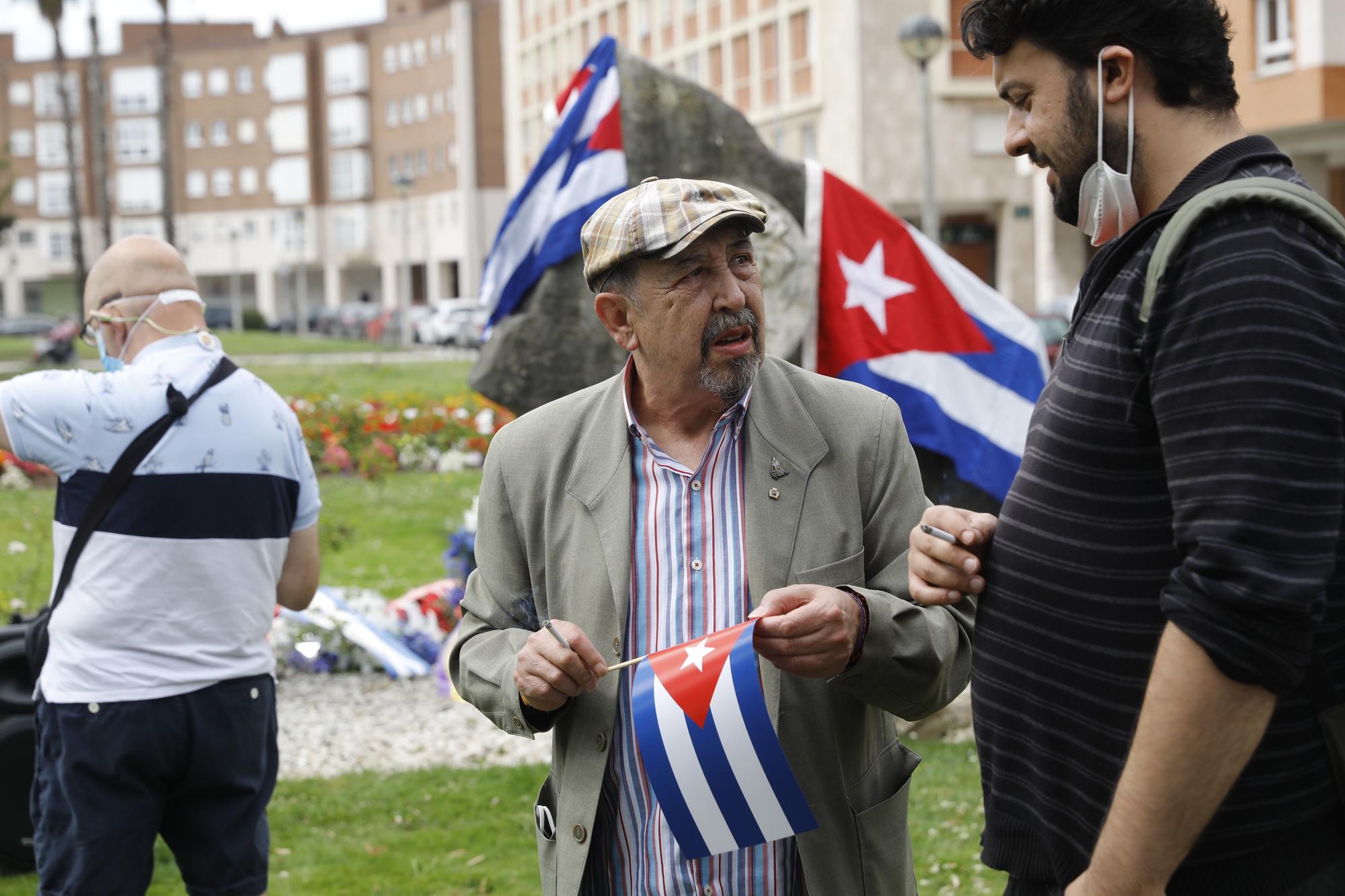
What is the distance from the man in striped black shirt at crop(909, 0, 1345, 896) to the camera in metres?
1.80

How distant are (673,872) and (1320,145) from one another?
87.0 ft

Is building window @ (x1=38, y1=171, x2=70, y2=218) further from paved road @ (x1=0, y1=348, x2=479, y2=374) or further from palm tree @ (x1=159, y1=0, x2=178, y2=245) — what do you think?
paved road @ (x1=0, y1=348, x2=479, y2=374)

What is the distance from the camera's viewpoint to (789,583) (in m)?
2.74

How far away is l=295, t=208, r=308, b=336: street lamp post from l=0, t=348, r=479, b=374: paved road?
22848 mm

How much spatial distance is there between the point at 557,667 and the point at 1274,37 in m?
26.2

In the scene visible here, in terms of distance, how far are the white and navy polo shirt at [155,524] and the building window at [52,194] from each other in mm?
94470

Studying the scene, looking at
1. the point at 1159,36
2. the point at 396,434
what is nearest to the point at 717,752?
the point at 1159,36

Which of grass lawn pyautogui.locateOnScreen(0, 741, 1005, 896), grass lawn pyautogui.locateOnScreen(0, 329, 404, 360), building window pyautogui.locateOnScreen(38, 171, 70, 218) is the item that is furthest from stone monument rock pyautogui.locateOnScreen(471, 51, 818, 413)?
building window pyautogui.locateOnScreen(38, 171, 70, 218)

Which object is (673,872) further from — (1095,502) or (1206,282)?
(1206,282)

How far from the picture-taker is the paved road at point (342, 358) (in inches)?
1232

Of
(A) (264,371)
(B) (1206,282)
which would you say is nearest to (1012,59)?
(B) (1206,282)

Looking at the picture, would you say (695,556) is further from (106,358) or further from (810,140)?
(810,140)

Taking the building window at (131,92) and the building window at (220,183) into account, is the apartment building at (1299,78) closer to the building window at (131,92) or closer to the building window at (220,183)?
the building window at (220,183)

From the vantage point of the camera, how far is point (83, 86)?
278 feet
